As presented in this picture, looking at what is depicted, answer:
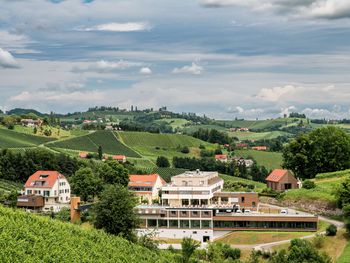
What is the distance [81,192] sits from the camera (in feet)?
273

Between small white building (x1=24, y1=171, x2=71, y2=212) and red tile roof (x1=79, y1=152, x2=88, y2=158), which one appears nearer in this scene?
small white building (x1=24, y1=171, x2=71, y2=212)

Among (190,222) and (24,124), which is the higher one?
(24,124)

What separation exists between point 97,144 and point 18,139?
21860mm

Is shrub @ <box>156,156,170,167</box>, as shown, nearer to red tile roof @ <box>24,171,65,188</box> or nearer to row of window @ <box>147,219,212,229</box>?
red tile roof @ <box>24,171,65,188</box>

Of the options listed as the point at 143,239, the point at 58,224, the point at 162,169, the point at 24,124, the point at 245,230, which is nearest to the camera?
the point at 58,224

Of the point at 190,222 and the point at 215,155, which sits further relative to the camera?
the point at 215,155

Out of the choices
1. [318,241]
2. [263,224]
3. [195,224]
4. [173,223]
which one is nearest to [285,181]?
[263,224]

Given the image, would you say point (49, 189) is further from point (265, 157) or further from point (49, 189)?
point (265, 157)

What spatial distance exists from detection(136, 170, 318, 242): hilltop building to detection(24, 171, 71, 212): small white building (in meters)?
18.5

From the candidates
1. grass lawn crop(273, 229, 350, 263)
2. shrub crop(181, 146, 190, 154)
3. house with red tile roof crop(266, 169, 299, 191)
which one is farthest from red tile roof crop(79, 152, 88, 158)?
grass lawn crop(273, 229, 350, 263)

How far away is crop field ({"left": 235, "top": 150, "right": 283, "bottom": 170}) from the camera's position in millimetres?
151250

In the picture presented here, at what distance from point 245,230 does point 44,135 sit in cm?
9751

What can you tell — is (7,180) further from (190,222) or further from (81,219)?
(190,222)

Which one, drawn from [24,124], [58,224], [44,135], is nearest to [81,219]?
[58,224]
